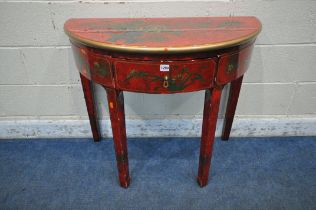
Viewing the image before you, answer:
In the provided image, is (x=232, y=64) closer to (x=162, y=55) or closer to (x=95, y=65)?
(x=162, y=55)

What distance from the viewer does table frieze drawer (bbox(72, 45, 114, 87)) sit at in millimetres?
903

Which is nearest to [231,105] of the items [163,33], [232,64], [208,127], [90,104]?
[208,127]

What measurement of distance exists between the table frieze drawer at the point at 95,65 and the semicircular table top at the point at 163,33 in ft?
0.13

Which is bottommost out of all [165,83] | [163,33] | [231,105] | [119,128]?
[231,105]

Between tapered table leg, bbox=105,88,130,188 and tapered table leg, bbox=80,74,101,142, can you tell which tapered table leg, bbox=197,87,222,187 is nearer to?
tapered table leg, bbox=105,88,130,188

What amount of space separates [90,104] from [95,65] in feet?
1.65

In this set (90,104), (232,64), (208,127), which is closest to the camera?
(232,64)

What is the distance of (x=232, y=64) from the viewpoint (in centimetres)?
93

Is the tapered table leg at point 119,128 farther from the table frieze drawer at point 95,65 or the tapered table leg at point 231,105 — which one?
the tapered table leg at point 231,105

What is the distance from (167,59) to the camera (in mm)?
850

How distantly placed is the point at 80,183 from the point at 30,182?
247 mm

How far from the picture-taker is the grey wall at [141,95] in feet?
3.97

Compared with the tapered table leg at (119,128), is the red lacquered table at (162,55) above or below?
above

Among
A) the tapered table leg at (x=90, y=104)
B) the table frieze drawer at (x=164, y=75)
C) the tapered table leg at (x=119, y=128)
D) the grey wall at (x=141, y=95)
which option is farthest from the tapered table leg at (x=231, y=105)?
the tapered table leg at (x=90, y=104)
